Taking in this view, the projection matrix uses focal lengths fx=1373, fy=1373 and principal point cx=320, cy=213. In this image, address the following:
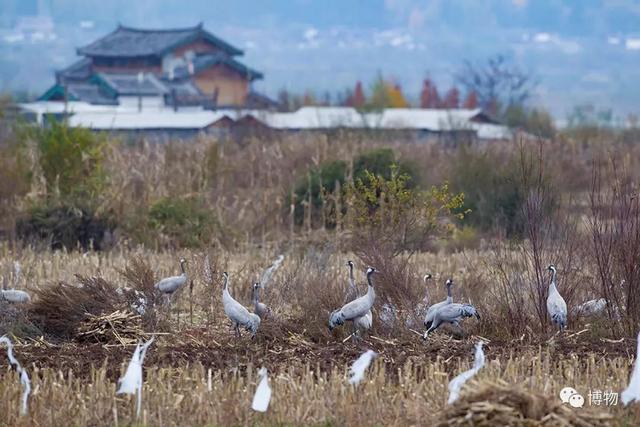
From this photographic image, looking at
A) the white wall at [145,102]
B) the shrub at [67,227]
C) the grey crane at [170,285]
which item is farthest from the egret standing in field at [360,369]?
the white wall at [145,102]

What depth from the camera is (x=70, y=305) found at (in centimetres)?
1188

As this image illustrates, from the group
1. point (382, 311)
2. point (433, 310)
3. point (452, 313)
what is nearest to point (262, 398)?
point (452, 313)

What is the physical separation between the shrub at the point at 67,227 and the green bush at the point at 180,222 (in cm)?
71

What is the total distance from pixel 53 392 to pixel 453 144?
Result: 2566 cm

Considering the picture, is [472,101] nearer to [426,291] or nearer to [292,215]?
[292,215]

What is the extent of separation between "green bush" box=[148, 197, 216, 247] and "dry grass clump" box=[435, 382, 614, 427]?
430 inches

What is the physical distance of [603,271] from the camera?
38.7 ft

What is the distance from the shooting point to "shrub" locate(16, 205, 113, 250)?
19.0 m

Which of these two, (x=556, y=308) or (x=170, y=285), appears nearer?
(x=556, y=308)

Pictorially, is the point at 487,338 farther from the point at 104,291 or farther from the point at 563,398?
the point at 104,291

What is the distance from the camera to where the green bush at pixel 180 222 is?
62.8 ft

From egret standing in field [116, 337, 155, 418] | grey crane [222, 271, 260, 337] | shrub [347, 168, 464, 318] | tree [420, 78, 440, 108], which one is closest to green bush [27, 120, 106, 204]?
shrub [347, 168, 464, 318]

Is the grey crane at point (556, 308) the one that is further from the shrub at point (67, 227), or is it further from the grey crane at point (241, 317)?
the shrub at point (67, 227)

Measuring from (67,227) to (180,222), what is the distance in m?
1.58
